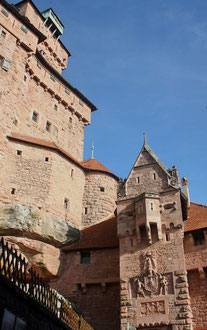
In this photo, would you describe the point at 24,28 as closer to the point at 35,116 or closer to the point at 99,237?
the point at 35,116

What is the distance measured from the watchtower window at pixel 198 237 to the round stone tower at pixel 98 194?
28.2 feet

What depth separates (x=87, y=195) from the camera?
2858cm

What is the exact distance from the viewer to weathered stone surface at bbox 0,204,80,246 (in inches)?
868

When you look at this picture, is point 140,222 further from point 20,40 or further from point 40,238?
point 20,40

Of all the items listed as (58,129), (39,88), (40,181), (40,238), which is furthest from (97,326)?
(39,88)

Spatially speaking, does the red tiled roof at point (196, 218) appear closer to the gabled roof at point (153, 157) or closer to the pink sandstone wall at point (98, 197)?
the gabled roof at point (153, 157)

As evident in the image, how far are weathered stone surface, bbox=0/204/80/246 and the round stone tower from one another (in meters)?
3.44

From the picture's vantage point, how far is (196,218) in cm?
2222

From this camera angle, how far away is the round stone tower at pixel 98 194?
27.7 metres

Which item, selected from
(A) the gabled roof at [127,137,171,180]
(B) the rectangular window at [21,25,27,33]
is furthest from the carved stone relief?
(B) the rectangular window at [21,25,27,33]

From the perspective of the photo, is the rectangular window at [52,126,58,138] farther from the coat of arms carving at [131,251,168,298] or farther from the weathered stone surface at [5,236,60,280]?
the coat of arms carving at [131,251,168,298]

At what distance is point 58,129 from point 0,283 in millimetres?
25883

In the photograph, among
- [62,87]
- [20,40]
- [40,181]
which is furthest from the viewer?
[62,87]

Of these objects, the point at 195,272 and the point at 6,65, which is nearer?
the point at 195,272
